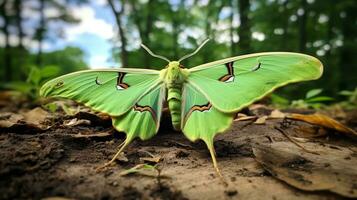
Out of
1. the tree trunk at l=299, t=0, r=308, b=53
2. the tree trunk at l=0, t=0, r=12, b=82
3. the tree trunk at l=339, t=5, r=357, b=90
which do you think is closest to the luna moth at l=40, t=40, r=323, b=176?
the tree trunk at l=299, t=0, r=308, b=53

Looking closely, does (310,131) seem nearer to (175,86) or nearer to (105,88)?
(175,86)

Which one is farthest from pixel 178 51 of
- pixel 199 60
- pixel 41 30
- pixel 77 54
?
pixel 77 54

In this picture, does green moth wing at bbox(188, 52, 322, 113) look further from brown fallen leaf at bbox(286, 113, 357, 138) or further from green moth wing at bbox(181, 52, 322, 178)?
brown fallen leaf at bbox(286, 113, 357, 138)

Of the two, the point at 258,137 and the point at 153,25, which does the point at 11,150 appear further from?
the point at 153,25

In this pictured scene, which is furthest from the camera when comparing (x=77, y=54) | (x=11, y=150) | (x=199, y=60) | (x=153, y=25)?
(x=77, y=54)

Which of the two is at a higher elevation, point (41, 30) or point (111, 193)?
point (41, 30)

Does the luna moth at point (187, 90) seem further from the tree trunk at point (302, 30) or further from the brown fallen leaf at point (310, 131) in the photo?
the tree trunk at point (302, 30)
